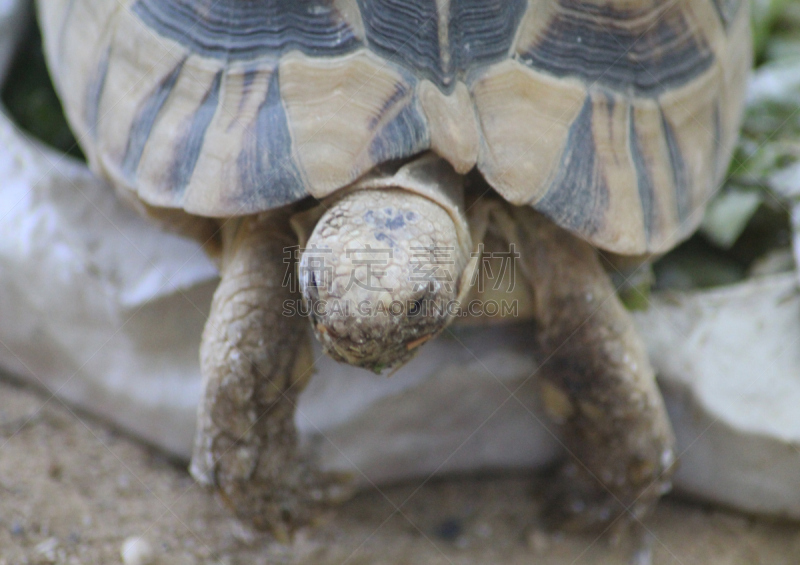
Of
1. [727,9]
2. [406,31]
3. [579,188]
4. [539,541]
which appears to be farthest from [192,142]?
[727,9]

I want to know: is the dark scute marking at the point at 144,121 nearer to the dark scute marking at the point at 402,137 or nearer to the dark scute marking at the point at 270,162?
the dark scute marking at the point at 270,162

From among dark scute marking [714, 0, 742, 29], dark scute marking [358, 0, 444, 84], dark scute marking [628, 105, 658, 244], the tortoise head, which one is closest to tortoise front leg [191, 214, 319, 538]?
the tortoise head

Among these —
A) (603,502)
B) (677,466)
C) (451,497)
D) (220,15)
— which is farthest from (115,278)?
(677,466)

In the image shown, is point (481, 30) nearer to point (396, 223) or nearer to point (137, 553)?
point (396, 223)

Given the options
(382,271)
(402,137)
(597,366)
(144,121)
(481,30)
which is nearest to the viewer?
(382,271)

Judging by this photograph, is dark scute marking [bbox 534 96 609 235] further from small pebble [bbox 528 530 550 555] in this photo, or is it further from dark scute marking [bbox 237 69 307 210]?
small pebble [bbox 528 530 550 555]

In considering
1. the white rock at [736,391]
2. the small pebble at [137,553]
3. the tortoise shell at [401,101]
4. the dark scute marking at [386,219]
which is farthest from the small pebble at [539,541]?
the dark scute marking at [386,219]

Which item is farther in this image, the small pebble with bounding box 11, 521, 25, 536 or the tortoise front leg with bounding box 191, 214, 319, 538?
the small pebble with bounding box 11, 521, 25, 536
